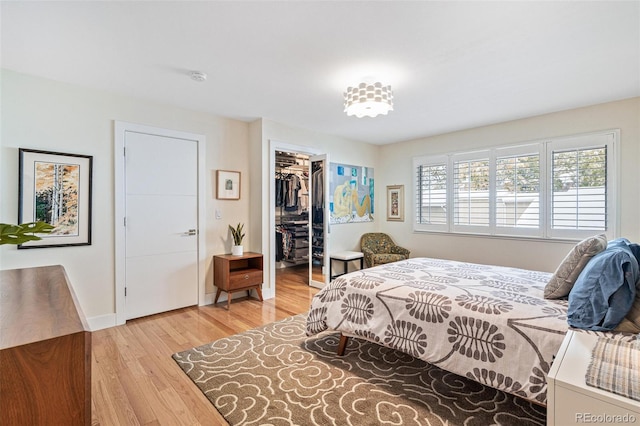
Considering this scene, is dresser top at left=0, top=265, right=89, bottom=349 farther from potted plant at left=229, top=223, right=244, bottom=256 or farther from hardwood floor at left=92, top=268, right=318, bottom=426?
potted plant at left=229, top=223, right=244, bottom=256

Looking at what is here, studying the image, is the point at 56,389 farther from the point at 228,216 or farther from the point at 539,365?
the point at 228,216

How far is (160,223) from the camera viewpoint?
135 inches

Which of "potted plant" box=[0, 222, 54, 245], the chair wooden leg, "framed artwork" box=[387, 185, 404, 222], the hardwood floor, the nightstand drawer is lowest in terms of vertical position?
the hardwood floor

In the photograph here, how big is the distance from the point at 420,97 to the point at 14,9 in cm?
323

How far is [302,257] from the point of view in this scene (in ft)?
20.3

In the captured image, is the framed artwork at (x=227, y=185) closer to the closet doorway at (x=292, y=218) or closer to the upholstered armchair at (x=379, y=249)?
the closet doorway at (x=292, y=218)

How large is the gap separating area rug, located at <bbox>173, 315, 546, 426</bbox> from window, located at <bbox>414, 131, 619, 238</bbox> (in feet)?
8.87

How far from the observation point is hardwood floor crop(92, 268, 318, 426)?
5.84 feet

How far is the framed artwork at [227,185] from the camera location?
12.7 ft

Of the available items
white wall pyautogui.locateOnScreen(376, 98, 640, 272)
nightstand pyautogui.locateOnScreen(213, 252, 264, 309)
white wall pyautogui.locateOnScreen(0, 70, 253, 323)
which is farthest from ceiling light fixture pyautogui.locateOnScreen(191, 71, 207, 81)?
white wall pyautogui.locateOnScreen(376, 98, 640, 272)

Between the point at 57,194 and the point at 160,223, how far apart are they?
0.94 m

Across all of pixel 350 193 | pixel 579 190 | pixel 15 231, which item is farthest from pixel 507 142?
pixel 15 231

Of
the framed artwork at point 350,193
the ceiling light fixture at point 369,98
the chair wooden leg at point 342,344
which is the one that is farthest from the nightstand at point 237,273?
the ceiling light fixture at point 369,98

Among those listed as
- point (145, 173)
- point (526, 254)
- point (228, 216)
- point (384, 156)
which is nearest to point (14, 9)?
point (145, 173)
